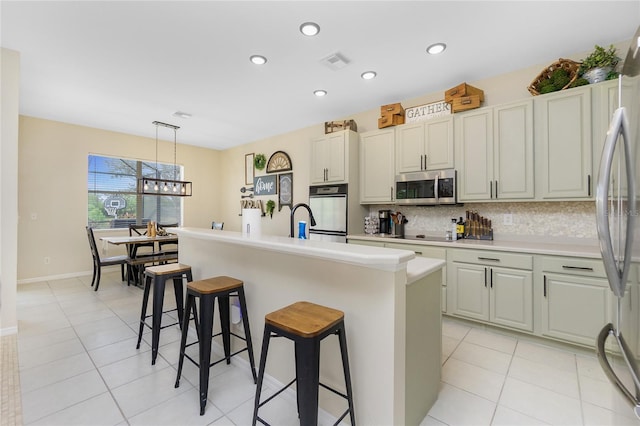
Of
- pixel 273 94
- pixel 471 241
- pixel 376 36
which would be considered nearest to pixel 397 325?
pixel 471 241

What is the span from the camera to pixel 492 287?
109 inches

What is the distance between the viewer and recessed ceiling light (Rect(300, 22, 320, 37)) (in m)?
2.31

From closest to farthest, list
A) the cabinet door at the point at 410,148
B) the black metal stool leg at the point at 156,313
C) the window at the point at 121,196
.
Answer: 1. the black metal stool leg at the point at 156,313
2. the cabinet door at the point at 410,148
3. the window at the point at 121,196

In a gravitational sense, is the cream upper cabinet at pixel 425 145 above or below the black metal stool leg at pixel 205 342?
above

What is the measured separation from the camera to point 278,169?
568cm

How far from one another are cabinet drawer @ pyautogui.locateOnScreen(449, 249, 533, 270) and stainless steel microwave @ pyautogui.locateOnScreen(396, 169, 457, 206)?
2.13 feet

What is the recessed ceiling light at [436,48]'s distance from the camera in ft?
8.52

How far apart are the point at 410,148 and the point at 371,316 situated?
271 centimetres

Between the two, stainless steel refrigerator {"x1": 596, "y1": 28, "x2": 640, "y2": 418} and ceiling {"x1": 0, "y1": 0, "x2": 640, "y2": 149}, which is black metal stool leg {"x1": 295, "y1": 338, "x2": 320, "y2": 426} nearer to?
stainless steel refrigerator {"x1": 596, "y1": 28, "x2": 640, "y2": 418}

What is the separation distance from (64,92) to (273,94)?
9.14ft

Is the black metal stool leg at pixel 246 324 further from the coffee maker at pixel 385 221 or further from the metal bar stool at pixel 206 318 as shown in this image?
the coffee maker at pixel 385 221

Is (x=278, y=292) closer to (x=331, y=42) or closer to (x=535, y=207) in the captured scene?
(x=331, y=42)

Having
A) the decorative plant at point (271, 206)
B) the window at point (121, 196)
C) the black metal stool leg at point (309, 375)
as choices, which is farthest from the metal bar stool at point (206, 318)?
the window at point (121, 196)

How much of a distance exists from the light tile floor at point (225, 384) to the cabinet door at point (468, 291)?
0.70 ft
